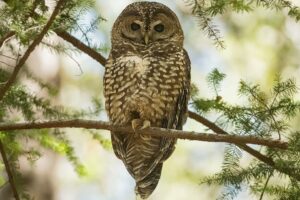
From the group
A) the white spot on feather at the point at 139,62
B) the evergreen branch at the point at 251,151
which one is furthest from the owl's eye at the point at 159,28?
the evergreen branch at the point at 251,151

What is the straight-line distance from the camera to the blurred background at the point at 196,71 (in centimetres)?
591

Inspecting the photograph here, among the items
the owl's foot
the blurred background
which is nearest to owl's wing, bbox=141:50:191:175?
the owl's foot

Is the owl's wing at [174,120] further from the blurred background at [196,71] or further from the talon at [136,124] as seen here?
the blurred background at [196,71]

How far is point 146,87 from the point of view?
11.7 feet

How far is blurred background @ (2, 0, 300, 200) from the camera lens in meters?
5.91

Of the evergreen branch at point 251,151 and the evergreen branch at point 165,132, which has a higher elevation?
the evergreen branch at point 165,132

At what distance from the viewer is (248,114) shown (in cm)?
292

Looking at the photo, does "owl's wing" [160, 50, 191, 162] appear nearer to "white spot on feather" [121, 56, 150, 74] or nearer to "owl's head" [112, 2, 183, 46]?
"white spot on feather" [121, 56, 150, 74]

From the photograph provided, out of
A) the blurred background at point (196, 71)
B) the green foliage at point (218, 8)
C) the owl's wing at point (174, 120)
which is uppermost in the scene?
the green foliage at point (218, 8)

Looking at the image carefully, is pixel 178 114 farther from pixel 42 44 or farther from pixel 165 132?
pixel 42 44

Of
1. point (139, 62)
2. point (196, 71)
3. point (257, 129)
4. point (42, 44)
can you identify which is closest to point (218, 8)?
point (257, 129)

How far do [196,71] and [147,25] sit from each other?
3.84m

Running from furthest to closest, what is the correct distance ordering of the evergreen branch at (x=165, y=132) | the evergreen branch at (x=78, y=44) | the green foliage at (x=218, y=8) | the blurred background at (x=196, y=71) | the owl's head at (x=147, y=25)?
the blurred background at (x=196, y=71) < the owl's head at (x=147, y=25) < the evergreen branch at (x=78, y=44) < the green foliage at (x=218, y=8) < the evergreen branch at (x=165, y=132)

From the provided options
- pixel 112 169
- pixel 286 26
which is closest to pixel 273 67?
pixel 286 26
